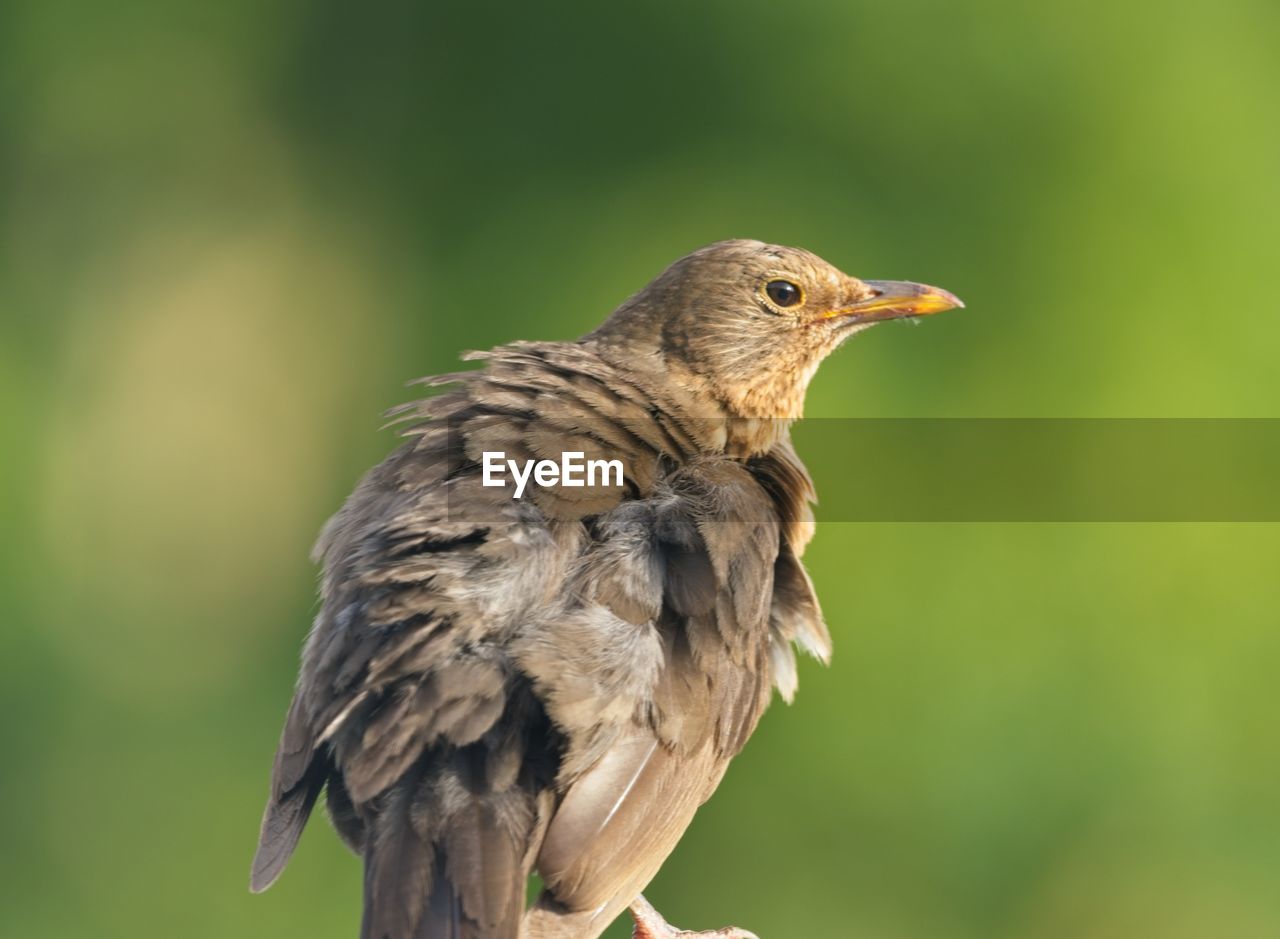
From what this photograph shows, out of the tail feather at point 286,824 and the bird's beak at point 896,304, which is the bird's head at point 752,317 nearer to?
the bird's beak at point 896,304

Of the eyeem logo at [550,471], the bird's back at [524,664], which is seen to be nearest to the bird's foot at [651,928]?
the bird's back at [524,664]

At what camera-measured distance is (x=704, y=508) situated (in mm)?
3510

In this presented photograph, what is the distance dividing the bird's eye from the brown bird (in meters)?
0.44

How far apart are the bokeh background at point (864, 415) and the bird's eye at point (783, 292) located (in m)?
2.07

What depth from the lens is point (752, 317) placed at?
4.17m

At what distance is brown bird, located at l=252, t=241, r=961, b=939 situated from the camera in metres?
3.04

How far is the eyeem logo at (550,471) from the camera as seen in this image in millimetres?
3365

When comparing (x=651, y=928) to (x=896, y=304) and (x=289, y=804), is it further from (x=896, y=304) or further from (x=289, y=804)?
(x=896, y=304)

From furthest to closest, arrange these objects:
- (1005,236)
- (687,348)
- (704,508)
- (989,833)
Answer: (1005,236), (989,833), (687,348), (704,508)

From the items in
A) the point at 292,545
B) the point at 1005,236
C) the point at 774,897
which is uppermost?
the point at 1005,236

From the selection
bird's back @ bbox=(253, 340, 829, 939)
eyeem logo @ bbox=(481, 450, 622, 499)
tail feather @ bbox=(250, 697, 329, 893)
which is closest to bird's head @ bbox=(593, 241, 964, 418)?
bird's back @ bbox=(253, 340, 829, 939)

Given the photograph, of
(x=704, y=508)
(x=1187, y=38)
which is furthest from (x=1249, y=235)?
(x=704, y=508)

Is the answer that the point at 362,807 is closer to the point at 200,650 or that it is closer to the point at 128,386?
the point at 200,650

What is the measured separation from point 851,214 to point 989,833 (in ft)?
8.86
